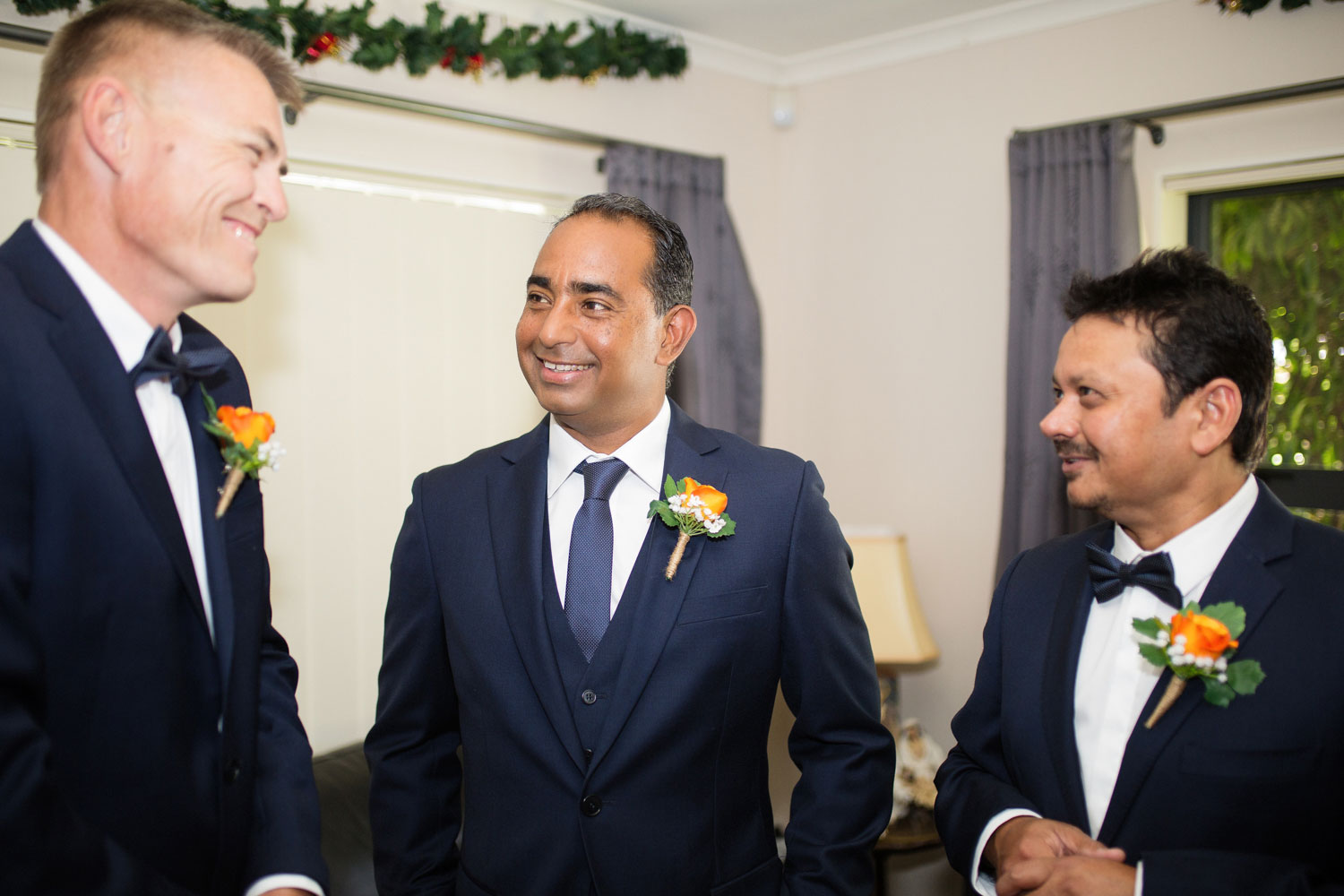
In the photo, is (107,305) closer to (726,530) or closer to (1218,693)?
(726,530)

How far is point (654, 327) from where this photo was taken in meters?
1.87

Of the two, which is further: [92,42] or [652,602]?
[652,602]

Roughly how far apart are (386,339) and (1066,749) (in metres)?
2.53

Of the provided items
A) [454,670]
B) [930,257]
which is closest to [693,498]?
[454,670]

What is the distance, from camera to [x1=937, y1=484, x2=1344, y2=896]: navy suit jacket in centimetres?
140

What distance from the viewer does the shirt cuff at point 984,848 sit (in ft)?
5.21

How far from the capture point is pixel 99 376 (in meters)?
1.14

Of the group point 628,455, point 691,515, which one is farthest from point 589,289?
point 691,515

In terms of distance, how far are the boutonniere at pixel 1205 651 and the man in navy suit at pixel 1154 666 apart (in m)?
0.05

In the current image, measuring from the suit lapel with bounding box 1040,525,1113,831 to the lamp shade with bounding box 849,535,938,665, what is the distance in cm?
203

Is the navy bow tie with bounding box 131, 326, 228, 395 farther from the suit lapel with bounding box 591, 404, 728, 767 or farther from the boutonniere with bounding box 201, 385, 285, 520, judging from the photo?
the suit lapel with bounding box 591, 404, 728, 767

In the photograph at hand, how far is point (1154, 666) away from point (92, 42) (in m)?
1.65

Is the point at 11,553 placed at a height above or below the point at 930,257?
below

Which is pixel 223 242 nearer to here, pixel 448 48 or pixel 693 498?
pixel 693 498
